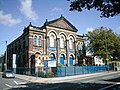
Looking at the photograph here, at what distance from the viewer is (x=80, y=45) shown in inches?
2093

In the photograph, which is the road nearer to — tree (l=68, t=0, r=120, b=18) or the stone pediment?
tree (l=68, t=0, r=120, b=18)

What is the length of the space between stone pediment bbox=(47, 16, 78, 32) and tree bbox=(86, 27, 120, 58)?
6973mm

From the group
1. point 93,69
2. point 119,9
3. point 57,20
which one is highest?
point 57,20

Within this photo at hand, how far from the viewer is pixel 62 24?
48188 mm

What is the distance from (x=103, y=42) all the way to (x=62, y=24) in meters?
12.6

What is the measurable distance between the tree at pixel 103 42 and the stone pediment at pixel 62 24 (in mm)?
6973

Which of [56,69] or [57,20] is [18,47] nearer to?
[57,20]

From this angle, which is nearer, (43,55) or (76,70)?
(76,70)

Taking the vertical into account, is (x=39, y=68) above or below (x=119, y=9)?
below

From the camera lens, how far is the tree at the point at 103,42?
51.4 m

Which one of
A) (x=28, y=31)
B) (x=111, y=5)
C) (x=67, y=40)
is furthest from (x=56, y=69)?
(x=111, y=5)

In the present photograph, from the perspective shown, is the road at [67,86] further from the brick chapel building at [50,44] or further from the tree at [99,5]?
the brick chapel building at [50,44]

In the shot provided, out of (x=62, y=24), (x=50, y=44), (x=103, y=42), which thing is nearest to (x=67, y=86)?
(x=50, y=44)

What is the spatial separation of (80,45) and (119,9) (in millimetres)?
38928
